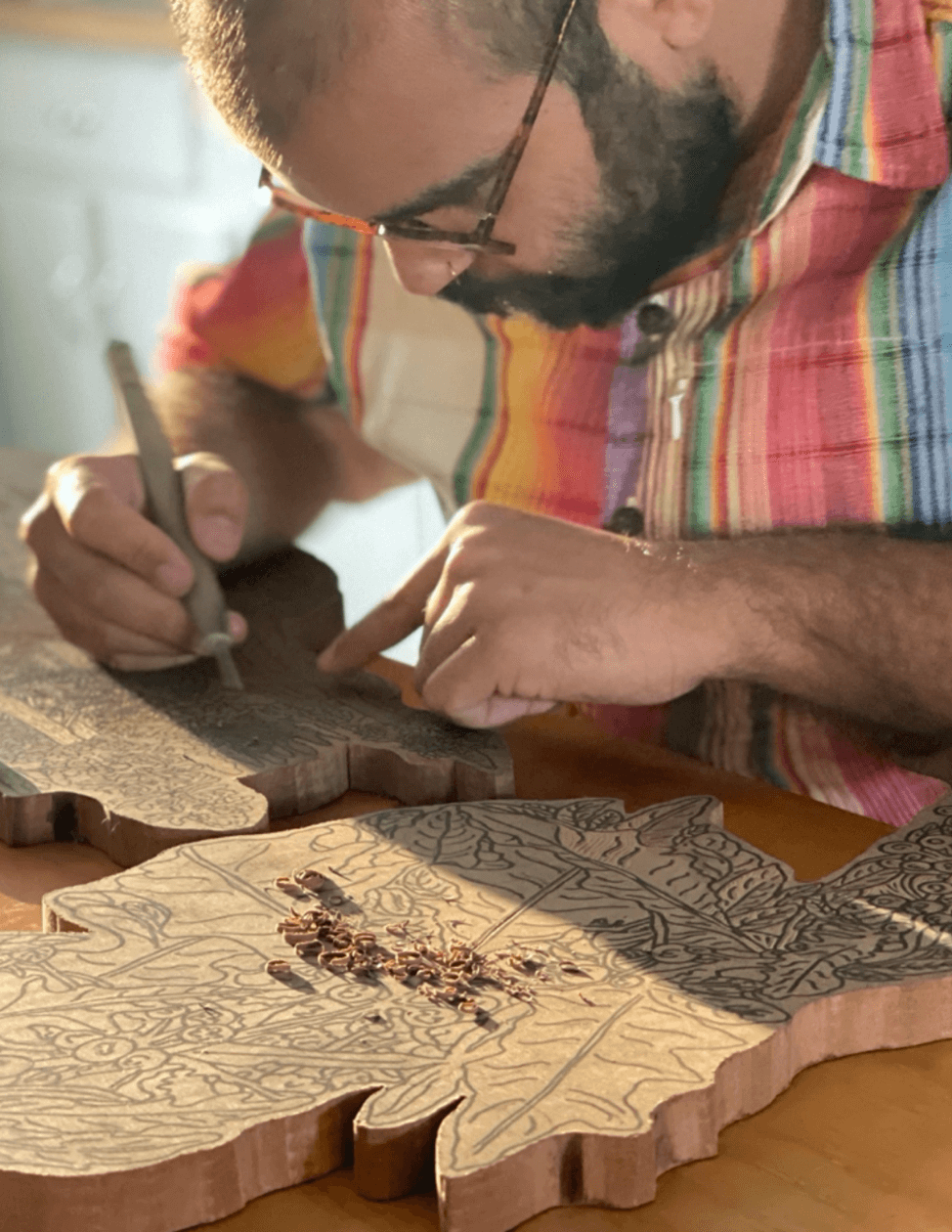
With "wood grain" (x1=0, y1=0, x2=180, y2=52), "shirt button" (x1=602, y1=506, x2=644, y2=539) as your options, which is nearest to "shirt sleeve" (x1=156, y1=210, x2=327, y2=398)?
"shirt button" (x1=602, y1=506, x2=644, y2=539)

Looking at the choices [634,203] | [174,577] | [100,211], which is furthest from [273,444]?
[100,211]

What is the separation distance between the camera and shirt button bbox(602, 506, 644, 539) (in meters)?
1.59

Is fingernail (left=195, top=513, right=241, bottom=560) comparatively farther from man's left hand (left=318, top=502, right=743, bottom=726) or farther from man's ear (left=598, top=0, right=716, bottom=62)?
man's ear (left=598, top=0, right=716, bottom=62)

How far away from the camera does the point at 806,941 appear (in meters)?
0.94

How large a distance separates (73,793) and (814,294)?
0.88m

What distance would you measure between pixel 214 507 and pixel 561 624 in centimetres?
50

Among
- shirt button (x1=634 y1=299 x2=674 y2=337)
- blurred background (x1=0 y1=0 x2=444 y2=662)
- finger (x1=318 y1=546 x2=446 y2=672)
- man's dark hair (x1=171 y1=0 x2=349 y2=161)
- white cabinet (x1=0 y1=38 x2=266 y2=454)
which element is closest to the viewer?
man's dark hair (x1=171 y1=0 x2=349 y2=161)

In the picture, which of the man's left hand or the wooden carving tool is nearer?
the man's left hand

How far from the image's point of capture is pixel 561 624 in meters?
1.25

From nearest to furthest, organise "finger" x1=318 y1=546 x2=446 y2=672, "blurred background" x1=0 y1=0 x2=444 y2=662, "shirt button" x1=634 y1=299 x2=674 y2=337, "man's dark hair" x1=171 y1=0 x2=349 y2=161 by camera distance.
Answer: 1. "man's dark hair" x1=171 y1=0 x2=349 y2=161
2. "finger" x1=318 y1=546 x2=446 y2=672
3. "shirt button" x1=634 y1=299 x2=674 y2=337
4. "blurred background" x1=0 y1=0 x2=444 y2=662

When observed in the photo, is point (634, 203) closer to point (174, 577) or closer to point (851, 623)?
point (851, 623)

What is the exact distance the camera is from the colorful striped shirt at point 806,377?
133cm

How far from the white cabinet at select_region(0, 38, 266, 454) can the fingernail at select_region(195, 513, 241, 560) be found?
2504 mm

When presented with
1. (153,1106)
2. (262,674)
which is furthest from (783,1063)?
(262,674)
